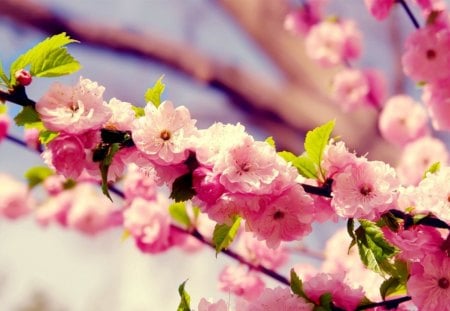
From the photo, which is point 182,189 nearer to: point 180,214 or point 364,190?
point 364,190

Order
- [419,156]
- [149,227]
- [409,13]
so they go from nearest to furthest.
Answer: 1. [409,13]
2. [149,227]
3. [419,156]

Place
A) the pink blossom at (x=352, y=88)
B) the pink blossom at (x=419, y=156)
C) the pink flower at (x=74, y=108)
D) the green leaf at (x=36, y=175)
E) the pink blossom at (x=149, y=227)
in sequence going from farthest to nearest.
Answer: the pink blossom at (x=352, y=88)
the pink blossom at (x=419, y=156)
the green leaf at (x=36, y=175)
the pink blossom at (x=149, y=227)
the pink flower at (x=74, y=108)

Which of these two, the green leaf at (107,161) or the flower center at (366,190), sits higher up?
the flower center at (366,190)

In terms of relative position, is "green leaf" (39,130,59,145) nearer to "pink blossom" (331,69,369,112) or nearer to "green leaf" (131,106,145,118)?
"green leaf" (131,106,145,118)

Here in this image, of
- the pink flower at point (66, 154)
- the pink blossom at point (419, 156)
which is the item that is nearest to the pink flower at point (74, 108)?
the pink flower at point (66, 154)

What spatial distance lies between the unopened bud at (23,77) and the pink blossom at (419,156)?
188cm

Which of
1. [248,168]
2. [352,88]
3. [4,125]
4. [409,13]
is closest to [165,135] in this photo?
[248,168]

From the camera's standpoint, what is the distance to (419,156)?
2.68 metres

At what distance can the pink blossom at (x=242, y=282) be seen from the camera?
188 cm

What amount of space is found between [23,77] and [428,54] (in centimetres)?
107

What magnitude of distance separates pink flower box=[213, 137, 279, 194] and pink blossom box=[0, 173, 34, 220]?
223 cm

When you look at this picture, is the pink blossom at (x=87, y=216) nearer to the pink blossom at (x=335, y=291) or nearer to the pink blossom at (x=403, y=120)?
the pink blossom at (x=403, y=120)

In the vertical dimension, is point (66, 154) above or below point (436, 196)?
below

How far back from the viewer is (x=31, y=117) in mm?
984
